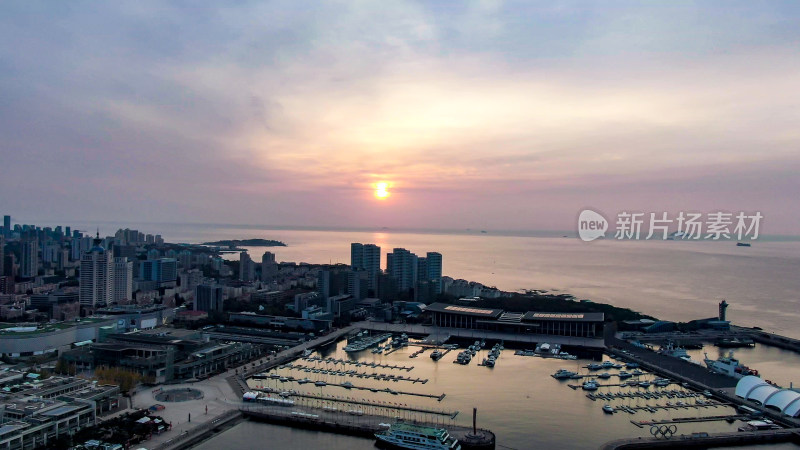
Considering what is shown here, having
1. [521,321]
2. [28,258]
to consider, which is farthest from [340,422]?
[28,258]

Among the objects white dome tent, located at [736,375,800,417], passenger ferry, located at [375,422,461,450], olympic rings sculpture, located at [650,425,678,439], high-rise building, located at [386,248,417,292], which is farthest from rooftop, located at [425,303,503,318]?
passenger ferry, located at [375,422,461,450]

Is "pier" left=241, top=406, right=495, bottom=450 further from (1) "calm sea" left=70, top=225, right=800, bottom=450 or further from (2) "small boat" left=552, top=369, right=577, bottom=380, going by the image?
(2) "small boat" left=552, top=369, right=577, bottom=380

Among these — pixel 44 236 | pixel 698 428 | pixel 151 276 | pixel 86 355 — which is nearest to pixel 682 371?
pixel 698 428

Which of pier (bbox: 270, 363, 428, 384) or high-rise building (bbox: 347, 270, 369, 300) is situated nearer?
pier (bbox: 270, 363, 428, 384)

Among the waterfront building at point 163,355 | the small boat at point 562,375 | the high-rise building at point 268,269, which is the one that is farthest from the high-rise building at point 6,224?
the small boat at point 562,375

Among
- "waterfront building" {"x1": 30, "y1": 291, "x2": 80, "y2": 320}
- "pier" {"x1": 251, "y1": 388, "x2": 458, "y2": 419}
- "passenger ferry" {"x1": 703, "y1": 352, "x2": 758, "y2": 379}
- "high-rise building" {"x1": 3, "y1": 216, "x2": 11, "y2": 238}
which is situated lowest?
"pier" {"x1": 251, "y1": 388, "x2": 458, "y2": 419}

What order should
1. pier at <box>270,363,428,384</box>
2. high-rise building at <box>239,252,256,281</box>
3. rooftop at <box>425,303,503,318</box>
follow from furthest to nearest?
high-rise building at <box>239,252,256,281</box> → rooftop at <box>425,303,503,318</box> → pier at <box>270,363,428,384</box>

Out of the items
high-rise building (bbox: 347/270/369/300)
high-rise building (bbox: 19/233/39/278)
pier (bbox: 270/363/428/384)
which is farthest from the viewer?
high-rise building (bbox: 19/233/39/278)
